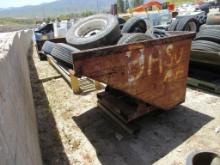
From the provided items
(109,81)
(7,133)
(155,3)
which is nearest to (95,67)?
(109,81)

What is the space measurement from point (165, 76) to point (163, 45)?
49 cm

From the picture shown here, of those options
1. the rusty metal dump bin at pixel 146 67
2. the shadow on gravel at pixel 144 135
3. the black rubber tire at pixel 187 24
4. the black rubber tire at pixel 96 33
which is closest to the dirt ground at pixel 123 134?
the shadow on gravel at pixel 144 135

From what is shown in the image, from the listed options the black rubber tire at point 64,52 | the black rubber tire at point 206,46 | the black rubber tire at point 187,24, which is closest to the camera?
the black rubber tire at point 64,52

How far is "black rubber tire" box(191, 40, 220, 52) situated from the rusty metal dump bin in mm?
1065

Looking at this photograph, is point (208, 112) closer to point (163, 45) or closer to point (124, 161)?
point (163, 45)

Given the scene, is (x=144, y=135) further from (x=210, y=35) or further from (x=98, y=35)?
(x=210, y=35)

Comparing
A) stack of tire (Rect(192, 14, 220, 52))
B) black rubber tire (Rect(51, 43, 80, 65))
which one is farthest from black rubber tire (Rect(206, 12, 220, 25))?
black rubber tire (Rect(51, 43, 80, 65))

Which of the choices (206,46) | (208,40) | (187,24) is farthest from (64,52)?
(187,24)

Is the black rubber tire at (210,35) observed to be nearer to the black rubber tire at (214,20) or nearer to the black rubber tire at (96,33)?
the black rubber tire at (214,20)

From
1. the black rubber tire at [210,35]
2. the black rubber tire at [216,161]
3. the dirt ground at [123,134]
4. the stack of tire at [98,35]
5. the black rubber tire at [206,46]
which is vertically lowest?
the dirt ground at [123,134]

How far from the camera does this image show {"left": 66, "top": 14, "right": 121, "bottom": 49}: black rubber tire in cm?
388

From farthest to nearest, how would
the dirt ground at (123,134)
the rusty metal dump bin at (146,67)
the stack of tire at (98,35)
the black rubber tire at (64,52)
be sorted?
the black rubber tire at (64,52), the stack of tire at (98,35), the dirt ground at (123,134), the rusty metal dump bin at (146,67)

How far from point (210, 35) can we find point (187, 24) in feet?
4.79

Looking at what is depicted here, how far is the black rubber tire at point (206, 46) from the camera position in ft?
15.6
